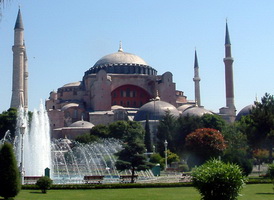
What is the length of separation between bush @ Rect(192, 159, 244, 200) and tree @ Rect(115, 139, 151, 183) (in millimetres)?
10011

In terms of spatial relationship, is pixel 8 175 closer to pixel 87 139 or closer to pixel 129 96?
pixel 87 139

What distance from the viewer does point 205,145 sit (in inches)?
1123

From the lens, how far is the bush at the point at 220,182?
9367mm

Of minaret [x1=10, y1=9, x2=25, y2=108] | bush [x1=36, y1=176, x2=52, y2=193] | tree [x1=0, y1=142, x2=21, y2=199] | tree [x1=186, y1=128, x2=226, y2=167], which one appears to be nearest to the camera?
tree [x1=0, y1=142, x2=21, y2=199]

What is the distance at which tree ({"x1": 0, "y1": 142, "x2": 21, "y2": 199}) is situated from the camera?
38.7 ft

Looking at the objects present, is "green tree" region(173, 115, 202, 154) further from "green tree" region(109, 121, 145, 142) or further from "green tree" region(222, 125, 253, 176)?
"green tree" region(109, 121, 145, 142)

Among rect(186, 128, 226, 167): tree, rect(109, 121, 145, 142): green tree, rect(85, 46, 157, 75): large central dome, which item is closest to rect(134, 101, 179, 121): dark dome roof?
rect(109, 121, 145, 142): green tree

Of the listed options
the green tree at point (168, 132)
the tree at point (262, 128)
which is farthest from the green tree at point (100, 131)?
the tree at point (262, 128)

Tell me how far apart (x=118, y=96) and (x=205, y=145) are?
1243 inches

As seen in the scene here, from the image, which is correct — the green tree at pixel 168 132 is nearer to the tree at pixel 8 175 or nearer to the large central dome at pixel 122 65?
the large central dome at pixel 122 65

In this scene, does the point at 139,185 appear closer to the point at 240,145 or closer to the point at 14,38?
the point at 240,145

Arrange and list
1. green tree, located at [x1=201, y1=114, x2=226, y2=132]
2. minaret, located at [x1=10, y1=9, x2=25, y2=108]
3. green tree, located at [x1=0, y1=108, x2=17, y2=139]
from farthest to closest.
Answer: minaret, located at [x1=10, y1=9, x2=25, y2=108] → green tree, located at [x1=0, y1=108, x2=17, y2=139] → green tree, located at [x1=201, y1=114, x2=226, y2=132]

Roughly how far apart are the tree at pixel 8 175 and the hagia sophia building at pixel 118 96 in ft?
116

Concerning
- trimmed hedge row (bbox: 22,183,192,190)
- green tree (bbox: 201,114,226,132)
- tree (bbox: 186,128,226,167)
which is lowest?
trimmed hedge row (bbox: 22,183,192,190)
